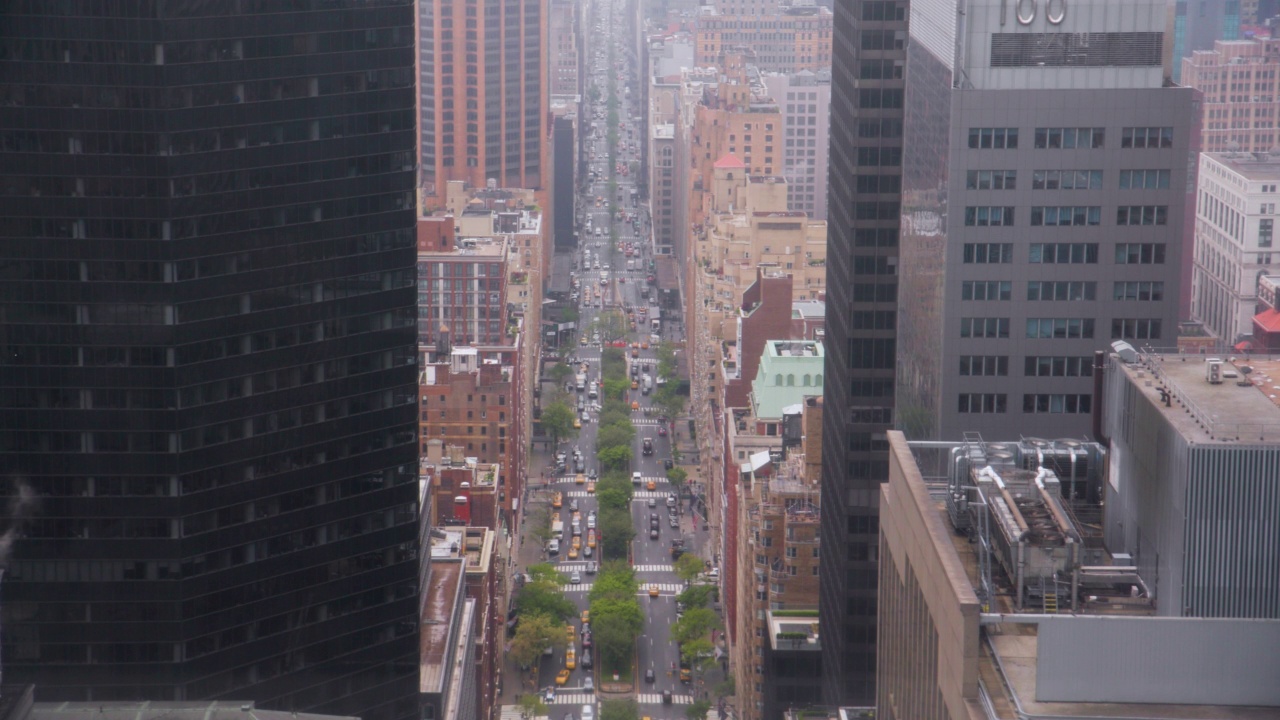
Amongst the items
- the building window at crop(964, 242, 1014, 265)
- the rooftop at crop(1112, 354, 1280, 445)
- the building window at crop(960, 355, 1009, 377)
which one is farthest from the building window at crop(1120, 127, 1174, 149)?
the rooftop at crop(1112, 354, 1280, 445)

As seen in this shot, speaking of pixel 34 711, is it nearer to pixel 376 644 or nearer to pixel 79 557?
pixel 79 557

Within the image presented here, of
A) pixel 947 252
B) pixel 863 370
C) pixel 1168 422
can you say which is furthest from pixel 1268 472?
pixel 863 370

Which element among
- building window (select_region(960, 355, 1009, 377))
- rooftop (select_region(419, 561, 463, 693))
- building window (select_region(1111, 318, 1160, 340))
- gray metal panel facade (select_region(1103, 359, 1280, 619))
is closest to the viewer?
gray metal panel facade (select_region(1103, 359, 1280, 619))

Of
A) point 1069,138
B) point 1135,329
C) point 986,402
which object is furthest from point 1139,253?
point 986,402

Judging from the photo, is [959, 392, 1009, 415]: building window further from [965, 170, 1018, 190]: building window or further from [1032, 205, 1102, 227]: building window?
[965, 170, 1018, 190]: building window

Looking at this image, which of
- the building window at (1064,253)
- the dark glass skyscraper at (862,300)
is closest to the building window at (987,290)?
the building window at (1064,253)

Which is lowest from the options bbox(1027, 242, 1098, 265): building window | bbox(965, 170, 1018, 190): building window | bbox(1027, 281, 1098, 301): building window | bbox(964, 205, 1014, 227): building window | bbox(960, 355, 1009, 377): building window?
bbox(960, 355, 1009, 377): building window

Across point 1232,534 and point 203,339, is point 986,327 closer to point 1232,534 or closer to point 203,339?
point 203,339
